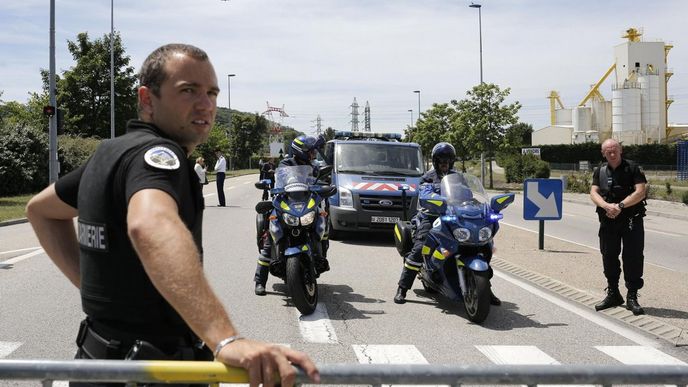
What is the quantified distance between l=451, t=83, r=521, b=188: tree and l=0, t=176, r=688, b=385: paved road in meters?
29.4

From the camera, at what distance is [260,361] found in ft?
5.51

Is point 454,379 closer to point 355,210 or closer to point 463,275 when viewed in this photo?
point 463,275

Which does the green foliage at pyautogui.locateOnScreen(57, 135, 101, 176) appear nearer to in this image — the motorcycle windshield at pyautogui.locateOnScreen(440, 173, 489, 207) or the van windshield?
the van windshield

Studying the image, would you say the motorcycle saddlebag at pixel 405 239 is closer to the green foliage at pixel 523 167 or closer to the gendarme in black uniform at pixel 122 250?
the gendarme in black uniform at pixel 122 250

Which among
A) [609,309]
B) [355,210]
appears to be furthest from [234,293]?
[355,210]

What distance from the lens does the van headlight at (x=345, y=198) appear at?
13305 mm

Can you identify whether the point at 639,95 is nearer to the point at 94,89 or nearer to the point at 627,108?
the point at 627,108

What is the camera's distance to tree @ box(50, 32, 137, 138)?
150 ft

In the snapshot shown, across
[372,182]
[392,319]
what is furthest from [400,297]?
[372,182]

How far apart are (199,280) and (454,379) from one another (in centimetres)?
75

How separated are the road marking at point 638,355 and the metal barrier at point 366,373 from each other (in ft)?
12.2

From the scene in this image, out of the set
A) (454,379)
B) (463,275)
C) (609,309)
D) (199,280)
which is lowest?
(609,309)

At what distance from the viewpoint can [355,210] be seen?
43.3 feet

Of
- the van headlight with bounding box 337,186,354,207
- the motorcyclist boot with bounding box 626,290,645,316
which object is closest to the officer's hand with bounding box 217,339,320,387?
the motorcyclist boot with bounding box 626,290,645,316
